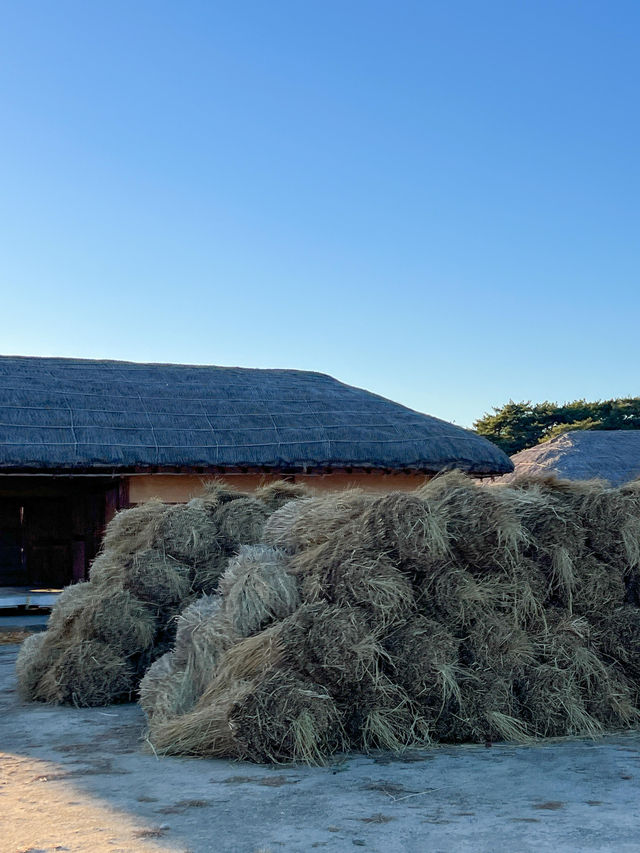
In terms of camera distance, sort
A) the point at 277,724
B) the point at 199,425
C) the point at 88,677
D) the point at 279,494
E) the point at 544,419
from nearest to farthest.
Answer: the point at 277,724 → the point at 88,677 → the point at 279,494 → the point at 199,425 → the point at 544,419

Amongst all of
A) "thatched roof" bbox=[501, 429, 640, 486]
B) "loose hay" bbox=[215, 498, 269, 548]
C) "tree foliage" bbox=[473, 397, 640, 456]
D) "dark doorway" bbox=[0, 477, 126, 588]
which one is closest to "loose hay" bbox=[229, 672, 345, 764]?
"loose hay" bbox=[215, 498, 269, 548]

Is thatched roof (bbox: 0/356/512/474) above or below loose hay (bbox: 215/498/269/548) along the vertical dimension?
above

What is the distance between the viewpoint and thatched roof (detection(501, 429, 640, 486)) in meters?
22.2

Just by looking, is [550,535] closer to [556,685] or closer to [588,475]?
[556,685]

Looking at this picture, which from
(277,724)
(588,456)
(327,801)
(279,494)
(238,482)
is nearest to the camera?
(327,801)

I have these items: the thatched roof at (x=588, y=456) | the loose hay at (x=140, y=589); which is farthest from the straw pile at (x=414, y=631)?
the thatched roof at (x=588, y=456)

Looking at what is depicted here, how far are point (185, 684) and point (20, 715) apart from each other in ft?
5.28

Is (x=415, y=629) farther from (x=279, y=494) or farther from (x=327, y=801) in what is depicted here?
(x=279, y=494)

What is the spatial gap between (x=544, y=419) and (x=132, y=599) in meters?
34.5

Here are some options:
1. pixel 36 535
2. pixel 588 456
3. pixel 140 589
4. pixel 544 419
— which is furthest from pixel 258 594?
pixel 544 419

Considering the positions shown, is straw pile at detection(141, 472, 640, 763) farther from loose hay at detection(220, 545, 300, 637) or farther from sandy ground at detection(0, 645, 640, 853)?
sandy ground at detection(0, 645, 640, 853)

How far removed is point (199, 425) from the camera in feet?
42.5

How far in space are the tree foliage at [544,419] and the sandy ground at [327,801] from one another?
1332 inches

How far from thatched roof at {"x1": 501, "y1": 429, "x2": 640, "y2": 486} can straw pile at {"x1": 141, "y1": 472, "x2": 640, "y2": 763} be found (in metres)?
15.9
